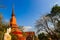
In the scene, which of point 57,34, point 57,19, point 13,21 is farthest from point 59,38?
point 13,21

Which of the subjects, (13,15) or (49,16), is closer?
(49,16)

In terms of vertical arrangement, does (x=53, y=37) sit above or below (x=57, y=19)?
below

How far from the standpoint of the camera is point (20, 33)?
53.4 meters

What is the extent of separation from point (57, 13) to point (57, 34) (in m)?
4.35

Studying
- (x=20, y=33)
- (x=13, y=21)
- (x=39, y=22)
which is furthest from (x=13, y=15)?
(x=39, y=22)

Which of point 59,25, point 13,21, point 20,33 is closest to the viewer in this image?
point 59,25

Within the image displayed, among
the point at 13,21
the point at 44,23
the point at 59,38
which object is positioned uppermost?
the point at 13,21

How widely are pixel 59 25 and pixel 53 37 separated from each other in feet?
9.64

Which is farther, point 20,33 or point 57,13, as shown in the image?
point 20,33

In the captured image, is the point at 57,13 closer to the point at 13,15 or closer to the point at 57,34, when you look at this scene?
the point at 57,34

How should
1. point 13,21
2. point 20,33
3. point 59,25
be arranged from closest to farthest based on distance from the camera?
point 59,25 → point 20,33 → point 13,21

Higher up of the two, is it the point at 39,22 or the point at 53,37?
the point at 39,22

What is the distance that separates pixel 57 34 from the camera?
1580 inches

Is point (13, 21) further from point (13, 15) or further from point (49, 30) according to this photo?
point (49, 30)
